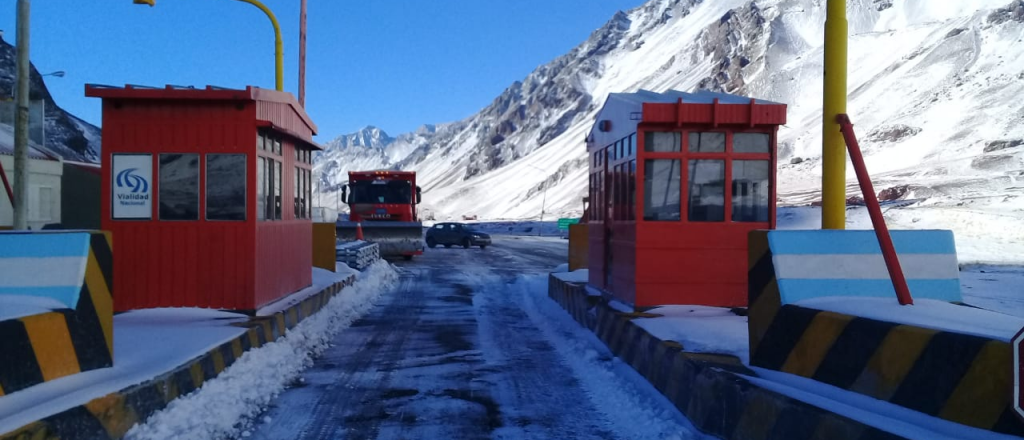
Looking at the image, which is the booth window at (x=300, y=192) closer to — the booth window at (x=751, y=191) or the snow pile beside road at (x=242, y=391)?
the snow pile beside road at (x=242, y=391)

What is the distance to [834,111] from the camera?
682 centimetres

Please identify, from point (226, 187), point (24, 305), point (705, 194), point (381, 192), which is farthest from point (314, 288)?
point (381, 192)

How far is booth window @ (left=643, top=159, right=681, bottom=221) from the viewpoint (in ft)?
31.9

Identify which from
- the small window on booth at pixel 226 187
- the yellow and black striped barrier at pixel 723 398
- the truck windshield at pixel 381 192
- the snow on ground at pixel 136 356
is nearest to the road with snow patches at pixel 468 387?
the yellow and black striped barrier at pixel 723 398

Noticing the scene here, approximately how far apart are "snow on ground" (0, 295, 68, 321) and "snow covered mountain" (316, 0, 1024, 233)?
39.8 metres

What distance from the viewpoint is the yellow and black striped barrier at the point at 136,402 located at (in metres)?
4.69

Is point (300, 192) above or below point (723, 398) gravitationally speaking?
above

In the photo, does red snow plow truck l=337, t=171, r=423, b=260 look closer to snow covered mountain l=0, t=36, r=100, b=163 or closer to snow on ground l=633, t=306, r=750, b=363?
snow on ground l=633, t=306, r=750, b=363

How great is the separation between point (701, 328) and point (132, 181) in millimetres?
6822

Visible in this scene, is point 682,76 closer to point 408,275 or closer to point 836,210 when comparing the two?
point 408,275

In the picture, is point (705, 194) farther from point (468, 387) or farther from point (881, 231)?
point (881, 231)

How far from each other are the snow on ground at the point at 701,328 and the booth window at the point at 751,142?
6.39ft

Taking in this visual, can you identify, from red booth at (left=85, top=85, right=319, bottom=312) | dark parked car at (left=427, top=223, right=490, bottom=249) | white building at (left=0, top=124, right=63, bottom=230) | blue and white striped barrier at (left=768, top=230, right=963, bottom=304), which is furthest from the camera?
dark parked car at (left=427, top=223, right=490, bottom=249)

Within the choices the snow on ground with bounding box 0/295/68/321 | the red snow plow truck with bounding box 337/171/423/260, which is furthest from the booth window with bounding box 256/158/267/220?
the red snow plow truck with bounding box 337/171/423/260
